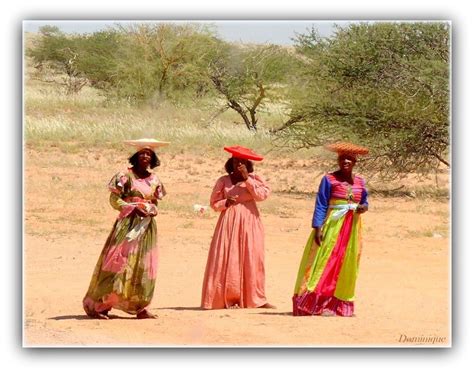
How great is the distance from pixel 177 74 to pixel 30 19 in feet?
78.8

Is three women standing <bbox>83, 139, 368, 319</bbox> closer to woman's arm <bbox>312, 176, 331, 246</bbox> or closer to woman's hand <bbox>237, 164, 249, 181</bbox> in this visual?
woman's arm <bbox>312, 176, 331, 246</bbox>

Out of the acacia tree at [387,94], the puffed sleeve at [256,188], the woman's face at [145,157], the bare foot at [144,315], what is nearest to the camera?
the woman's face at [145,157]

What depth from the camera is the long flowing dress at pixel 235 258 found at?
39.0 ft

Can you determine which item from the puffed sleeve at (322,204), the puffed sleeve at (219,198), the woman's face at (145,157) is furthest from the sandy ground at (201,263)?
the woman's face at (145,157)

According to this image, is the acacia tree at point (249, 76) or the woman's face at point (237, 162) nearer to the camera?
the woman's face at point (237, 162)

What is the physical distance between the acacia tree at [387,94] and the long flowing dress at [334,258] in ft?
36.2

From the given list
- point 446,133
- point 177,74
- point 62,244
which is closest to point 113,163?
point 446,133

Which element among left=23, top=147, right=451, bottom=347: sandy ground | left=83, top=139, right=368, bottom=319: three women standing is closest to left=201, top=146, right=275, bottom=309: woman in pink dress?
left=23, top=147, right=451, bottom=347: sandy ground

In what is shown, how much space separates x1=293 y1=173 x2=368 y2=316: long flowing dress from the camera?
1129cm

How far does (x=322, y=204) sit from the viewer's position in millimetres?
11258

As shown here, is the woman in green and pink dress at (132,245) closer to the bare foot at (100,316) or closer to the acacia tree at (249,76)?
the bare foot at (100,316)
